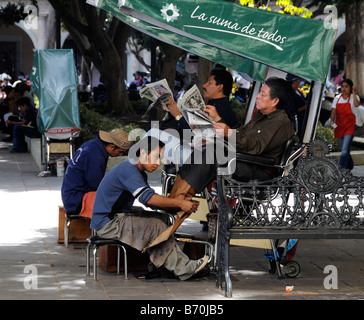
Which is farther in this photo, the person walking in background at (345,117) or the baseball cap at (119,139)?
the person walking in background at (345,117)

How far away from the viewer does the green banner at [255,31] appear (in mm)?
7324

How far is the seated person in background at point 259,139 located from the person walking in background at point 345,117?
738 centimetres

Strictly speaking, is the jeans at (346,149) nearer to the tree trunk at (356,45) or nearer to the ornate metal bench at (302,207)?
the tree trunk at (356,45)

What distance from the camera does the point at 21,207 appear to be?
10812 mm

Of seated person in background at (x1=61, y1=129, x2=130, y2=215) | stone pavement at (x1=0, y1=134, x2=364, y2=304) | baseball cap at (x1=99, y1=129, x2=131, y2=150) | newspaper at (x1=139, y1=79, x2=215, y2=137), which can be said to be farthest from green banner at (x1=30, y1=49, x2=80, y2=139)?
newspaper at (x1=139, y1=79, x2=215, y2=137)

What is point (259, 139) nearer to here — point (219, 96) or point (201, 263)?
point (201, 263)

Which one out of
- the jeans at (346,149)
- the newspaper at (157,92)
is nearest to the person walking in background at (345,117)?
the jeans at (346,149)

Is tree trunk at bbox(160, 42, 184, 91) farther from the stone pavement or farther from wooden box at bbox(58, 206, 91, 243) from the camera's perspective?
wooden box at bbox(58, 206, 91, 243)

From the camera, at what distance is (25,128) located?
1778cm

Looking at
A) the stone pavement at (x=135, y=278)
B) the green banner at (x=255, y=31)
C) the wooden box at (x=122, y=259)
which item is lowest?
the stone pavement at (x=135, y=278)

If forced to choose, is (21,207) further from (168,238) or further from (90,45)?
(90,45)

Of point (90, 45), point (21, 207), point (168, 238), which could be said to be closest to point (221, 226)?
point (168, 238)

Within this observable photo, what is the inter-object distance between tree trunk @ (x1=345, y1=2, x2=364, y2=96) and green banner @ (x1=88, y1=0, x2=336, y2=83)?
13.8 meters

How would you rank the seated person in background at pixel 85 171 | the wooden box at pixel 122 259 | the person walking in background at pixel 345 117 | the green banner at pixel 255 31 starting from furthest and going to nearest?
the person walking in background at pixel 345 117
the seated person in background at pixel 85 171
the green banner at pixel 255 31
the wooden box at pixel 122 259
